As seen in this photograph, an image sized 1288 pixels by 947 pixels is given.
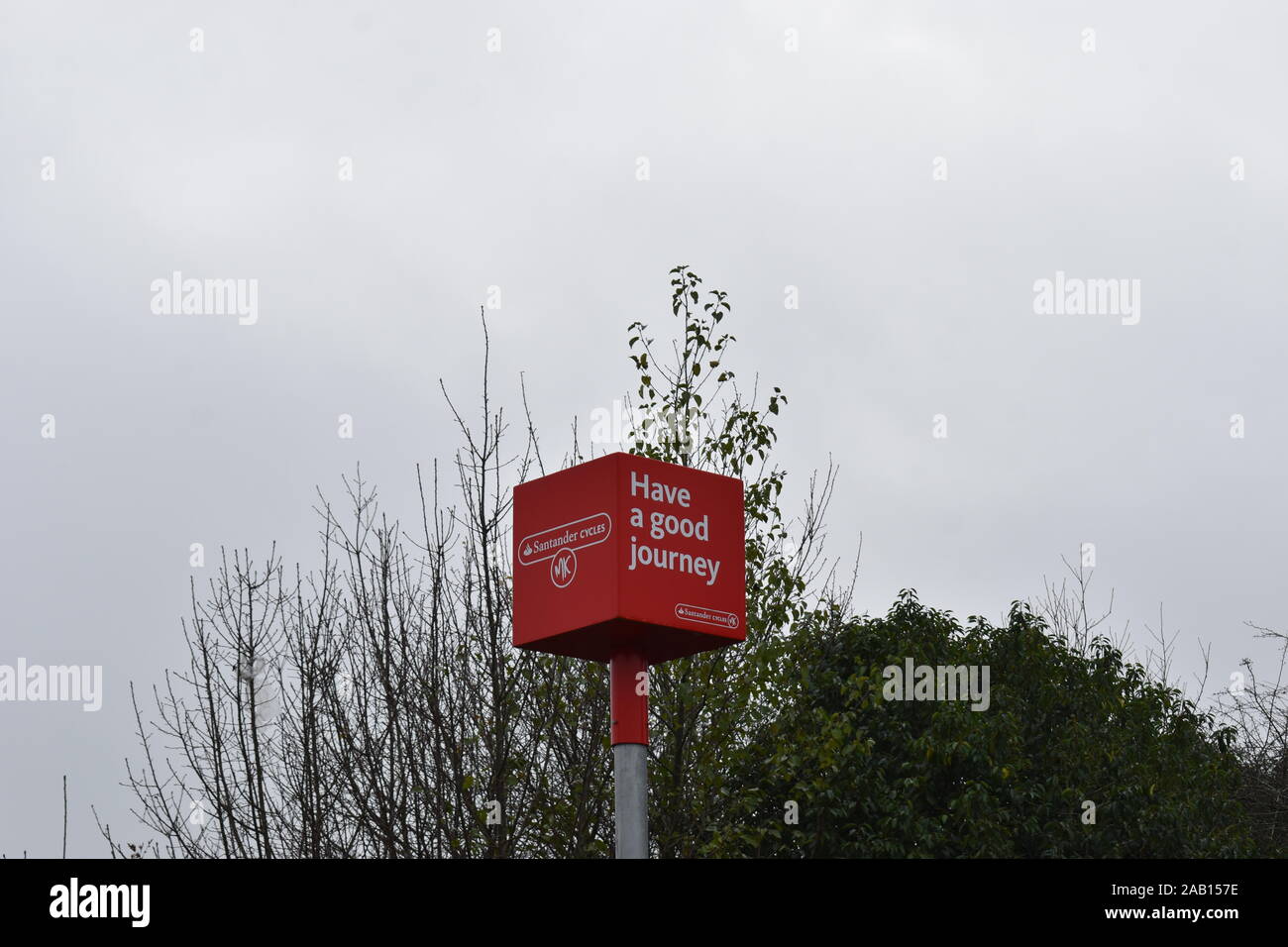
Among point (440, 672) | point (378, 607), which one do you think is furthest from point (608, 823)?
point (378, 607)

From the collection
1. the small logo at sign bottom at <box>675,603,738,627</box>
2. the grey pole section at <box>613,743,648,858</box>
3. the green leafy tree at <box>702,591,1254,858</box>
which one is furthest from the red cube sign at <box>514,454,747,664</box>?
the green leafy tree at <box>702,591,1254,858</box>

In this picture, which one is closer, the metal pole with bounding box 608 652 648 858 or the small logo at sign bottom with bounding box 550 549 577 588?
the metal pole with bounding box 608 652 648 858

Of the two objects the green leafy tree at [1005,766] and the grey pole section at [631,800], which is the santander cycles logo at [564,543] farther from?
the green leafy tree at [1005,766]

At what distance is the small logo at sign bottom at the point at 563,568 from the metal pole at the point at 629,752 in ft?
1.26

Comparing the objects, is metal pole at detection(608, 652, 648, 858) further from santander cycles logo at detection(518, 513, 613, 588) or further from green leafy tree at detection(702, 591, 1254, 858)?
green leafy tree at detection(702, 591, 1254, 858)

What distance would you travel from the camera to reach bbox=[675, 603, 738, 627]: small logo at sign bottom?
19.1 ft

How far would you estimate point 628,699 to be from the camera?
5863 millimetres

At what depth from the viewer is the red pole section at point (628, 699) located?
5.82 m
